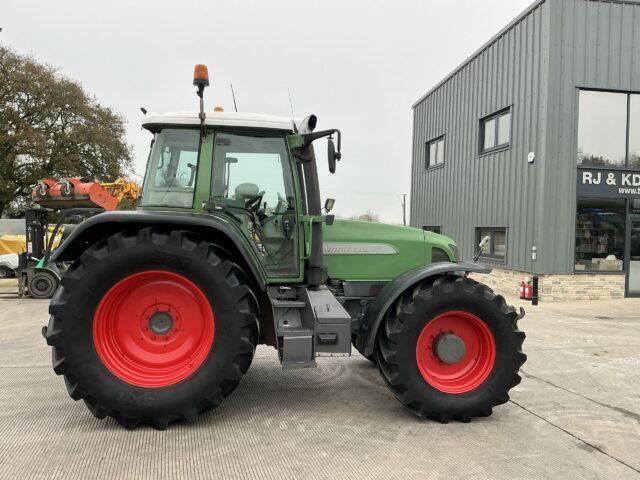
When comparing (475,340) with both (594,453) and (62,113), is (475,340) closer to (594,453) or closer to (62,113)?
(594,453)

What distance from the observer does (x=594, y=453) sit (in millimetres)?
3324

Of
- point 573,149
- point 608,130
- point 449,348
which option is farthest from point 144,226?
point 608,130

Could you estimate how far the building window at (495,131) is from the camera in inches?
476

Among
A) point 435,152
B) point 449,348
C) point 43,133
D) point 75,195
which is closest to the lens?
point 449,348

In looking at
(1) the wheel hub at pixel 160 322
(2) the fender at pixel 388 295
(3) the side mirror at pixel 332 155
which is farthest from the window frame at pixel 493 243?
(1) the wheel hub at pixel 160 322

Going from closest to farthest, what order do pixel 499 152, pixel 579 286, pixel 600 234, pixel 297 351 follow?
pixel 297 351 → pixel 579 286 → pixel 600 234 → pixel 499 152

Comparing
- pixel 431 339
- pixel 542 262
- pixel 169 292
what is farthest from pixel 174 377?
pixel 542 262

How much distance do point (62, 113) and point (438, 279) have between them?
28.1 metres

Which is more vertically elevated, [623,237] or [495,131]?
[495,131]

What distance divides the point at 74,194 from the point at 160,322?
787 centimetres

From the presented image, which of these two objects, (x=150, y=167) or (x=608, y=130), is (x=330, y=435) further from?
(x=608, y=130)

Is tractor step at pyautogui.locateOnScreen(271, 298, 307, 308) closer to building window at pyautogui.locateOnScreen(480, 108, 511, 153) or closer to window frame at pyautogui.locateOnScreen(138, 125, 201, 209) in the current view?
window frame at pyautogui.locateOnScreen(138, 125, 201, 209)

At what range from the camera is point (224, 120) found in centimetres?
396

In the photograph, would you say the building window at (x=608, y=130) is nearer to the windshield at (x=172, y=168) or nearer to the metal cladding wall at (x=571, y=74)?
the metal cladding wall at (x=571, y=74)
